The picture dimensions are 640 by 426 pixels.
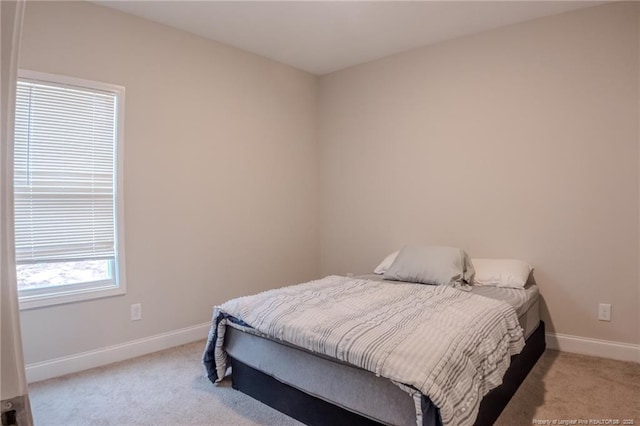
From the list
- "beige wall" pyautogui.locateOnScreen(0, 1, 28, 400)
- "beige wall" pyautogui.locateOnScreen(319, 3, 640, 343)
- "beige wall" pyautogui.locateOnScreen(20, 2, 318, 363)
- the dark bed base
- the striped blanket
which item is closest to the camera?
"beige wall" pyautogui.locateOnScreen(0, 1, 28, 400)

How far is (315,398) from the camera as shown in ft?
6.06

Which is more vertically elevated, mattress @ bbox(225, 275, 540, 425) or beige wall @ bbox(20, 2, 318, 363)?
beige wall @ bbox(20, 2, 318, 363)

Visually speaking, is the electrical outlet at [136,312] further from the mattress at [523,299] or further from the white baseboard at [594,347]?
the white baseboard at [594,347]

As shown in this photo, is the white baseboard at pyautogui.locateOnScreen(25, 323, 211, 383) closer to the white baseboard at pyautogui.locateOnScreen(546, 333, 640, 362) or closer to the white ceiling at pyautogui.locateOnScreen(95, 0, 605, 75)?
the white ceiling at pyautogui.locateOnScreen(95, 0, 605, 75)

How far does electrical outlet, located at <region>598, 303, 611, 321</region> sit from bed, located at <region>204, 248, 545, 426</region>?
49cm

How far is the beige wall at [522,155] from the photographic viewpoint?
8.84 ft

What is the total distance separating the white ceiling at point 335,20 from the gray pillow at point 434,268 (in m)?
1.77

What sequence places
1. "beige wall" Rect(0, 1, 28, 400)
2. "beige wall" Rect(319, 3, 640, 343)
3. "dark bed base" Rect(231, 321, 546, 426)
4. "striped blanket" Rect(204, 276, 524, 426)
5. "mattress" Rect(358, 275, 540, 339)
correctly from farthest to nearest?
"beige wall" Rect(319, 3, 640, 343) < "mattress" Rect(358, 275, 540, 339) < "dark bed base" Rect(231, 321, 546, 426) < "striped blanket" Rect(204, 276, 524, 426) < "beige wall" Rect(0, 1, 28, 400)

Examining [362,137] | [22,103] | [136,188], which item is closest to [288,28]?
[362,137]

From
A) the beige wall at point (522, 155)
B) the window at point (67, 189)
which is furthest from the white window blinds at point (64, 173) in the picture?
the beige wall at point (522, 155)

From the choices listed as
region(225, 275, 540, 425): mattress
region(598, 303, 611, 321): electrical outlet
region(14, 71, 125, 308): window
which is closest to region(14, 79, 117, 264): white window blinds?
region(14, 71, 125, 308): window

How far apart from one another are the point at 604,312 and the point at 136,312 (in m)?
3.40

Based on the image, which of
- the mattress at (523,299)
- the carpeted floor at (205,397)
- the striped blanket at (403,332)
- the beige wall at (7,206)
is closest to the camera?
the beige wall at (7,206)

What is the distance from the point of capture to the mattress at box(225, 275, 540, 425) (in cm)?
157
